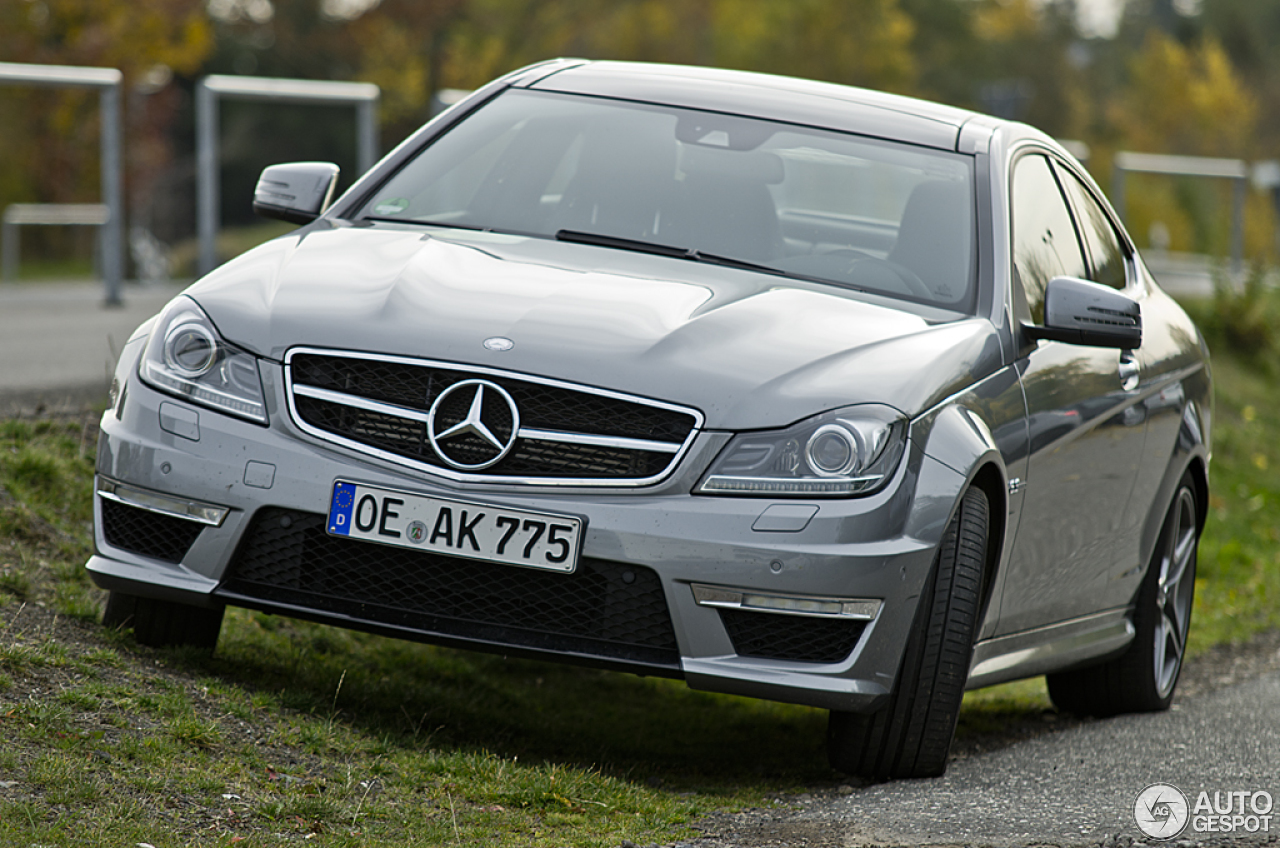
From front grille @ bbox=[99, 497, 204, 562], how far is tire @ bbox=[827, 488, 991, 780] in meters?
1.67

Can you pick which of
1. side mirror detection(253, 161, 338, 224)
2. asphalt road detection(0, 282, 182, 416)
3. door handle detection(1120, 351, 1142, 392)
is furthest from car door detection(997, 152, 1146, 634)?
asphalt road detection(0, 282, 182, 416)

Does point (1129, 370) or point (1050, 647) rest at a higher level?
point (1129, 370)

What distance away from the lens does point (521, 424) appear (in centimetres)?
392

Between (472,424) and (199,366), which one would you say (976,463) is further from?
(199,366)

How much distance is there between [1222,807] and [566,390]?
6.58ft

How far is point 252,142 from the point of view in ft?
109

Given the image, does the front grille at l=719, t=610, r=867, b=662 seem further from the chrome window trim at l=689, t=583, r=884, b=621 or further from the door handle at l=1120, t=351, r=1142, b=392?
the door handle at l=1120, t=351, r=1142, b=392

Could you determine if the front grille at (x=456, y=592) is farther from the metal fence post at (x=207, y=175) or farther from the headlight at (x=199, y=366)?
the metal fence post at (x=207, y=175)

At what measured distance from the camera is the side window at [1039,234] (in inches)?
200

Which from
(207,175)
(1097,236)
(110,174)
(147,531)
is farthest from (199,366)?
(207,175)

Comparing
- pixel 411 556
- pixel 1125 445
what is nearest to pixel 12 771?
pixel 411 556

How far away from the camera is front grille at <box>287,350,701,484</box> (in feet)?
12.8

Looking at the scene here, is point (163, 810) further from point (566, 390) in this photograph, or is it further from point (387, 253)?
point (387, 253)

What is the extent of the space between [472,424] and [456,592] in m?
0.41
